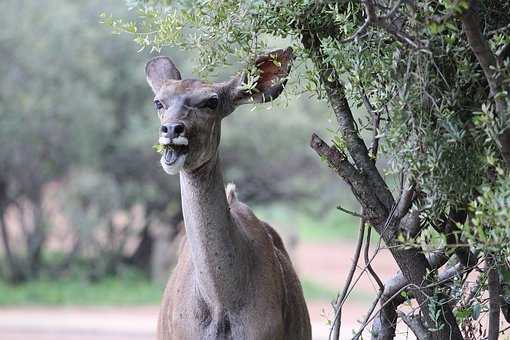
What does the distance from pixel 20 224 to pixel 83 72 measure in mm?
3850

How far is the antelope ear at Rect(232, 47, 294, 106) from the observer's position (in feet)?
20.1

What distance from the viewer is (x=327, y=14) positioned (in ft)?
18.9

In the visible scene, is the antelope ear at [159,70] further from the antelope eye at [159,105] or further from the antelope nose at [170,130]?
the antelope nose at [170,130]

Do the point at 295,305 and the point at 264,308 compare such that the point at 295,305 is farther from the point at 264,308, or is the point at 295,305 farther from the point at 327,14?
the point at 327,14

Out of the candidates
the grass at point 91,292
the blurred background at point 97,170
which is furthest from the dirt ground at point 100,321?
the grass at point 91,292

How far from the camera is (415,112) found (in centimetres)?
517

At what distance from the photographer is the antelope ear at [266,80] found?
6117 mm

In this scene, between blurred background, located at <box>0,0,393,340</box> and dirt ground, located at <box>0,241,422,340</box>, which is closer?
dirt ground, located at <box>0,241,422,340</box>

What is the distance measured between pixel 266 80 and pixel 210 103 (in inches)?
13.4

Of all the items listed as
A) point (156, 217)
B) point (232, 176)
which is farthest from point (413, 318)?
point (156, 217)

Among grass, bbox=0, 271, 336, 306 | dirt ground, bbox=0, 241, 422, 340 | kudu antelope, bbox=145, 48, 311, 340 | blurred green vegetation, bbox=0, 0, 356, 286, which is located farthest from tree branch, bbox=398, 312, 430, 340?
grass, bbox=0, 271, 336, 306

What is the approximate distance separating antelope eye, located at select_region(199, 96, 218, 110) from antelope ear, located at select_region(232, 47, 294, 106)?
0.51 feet

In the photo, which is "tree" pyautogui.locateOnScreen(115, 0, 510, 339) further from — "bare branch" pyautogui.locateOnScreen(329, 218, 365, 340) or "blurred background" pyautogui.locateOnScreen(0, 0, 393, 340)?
"blurred background" pyautogui.locateOnScreen(0, 0, 393, 340)

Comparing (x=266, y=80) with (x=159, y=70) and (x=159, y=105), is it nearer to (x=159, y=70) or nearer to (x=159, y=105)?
(x=159, y=105)
